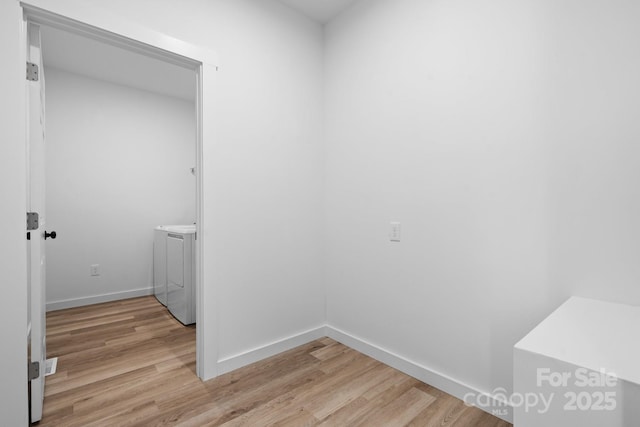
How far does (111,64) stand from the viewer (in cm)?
323

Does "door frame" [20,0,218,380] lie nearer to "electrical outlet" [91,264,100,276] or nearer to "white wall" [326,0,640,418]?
"white wall" [326,0,640,418]

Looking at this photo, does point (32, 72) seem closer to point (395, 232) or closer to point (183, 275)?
point (183, 275)

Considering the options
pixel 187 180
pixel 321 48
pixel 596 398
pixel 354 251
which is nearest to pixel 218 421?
pixel 354 251

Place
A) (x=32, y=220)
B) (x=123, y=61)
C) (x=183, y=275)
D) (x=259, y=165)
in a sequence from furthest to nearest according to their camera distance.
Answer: (x=123, y=61) → (x=183, y=275) → (x=259, y=165) → (x=32, y=220)

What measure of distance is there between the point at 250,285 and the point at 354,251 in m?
0.79

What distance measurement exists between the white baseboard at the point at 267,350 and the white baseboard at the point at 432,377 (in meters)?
0.19

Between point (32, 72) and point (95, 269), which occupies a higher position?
point (32, 72)

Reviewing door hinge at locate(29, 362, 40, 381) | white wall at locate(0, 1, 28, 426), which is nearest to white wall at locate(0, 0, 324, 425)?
white wall at locate(0, 1, 28, 426)

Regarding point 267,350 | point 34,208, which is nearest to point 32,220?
point 34,208

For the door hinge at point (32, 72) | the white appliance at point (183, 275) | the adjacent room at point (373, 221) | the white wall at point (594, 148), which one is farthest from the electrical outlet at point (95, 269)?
the white wall at point (594, 148)

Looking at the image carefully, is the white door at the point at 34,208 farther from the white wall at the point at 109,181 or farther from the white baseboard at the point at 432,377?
the white wall at the point at 109,181

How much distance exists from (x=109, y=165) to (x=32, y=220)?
8.26 feet

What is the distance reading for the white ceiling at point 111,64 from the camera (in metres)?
2.82

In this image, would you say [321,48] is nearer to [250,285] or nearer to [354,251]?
[354,251]
